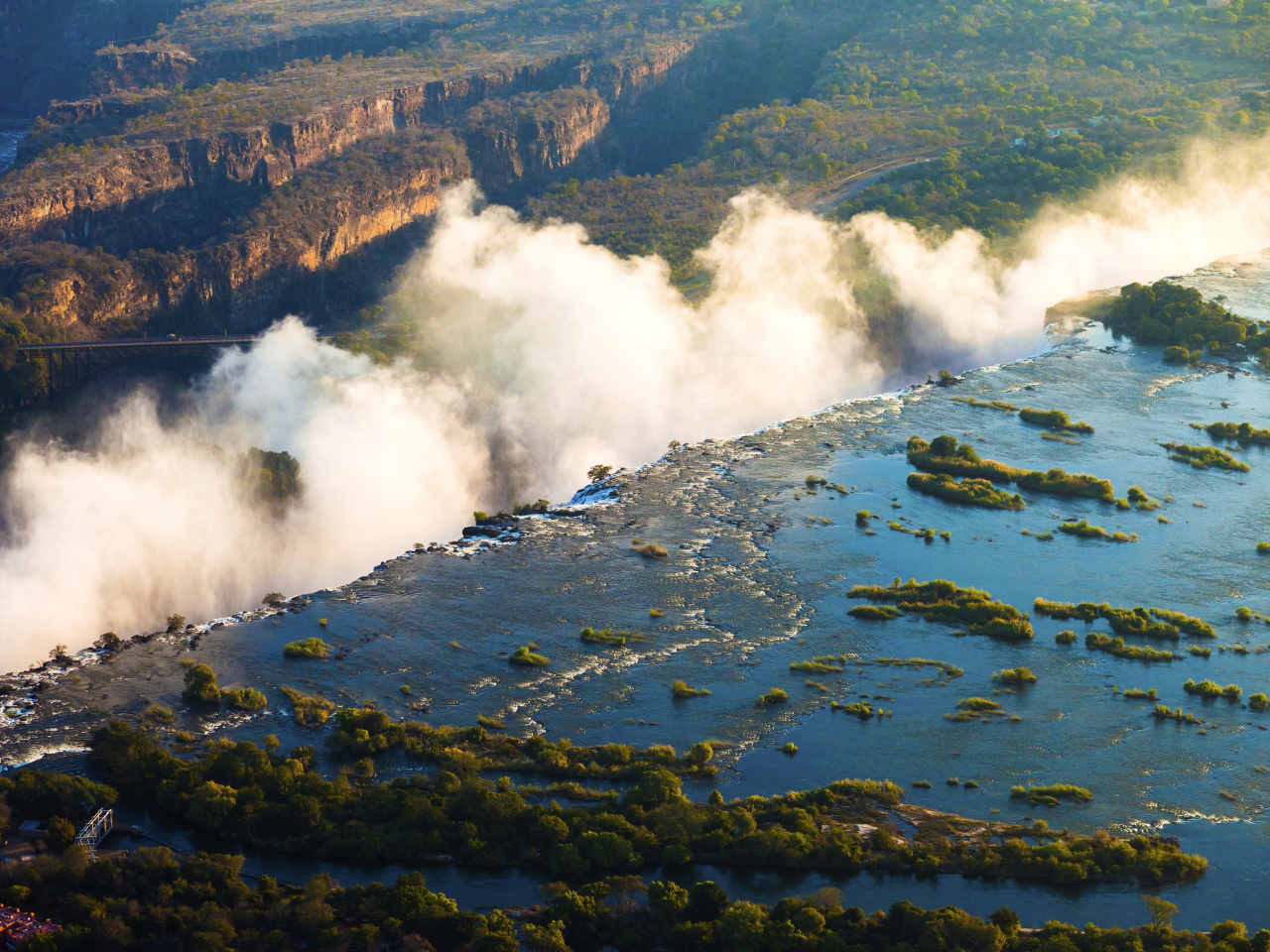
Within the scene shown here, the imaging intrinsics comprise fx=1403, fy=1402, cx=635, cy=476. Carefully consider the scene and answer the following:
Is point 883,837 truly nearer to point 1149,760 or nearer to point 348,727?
point 1149,760

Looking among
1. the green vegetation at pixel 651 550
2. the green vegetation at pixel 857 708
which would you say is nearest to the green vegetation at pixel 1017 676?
the green vegetation at pixel 857 708

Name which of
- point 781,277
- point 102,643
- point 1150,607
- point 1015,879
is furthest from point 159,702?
point 781,277

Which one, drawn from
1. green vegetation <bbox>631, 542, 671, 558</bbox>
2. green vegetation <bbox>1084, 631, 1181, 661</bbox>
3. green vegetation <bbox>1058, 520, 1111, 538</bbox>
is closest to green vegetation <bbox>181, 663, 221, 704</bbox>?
green vegetation <bbox>631, 542, 671, 558</bbox>

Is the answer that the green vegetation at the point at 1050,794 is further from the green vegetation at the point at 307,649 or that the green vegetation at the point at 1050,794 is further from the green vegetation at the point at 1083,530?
the green vegetation at the point at 307,649

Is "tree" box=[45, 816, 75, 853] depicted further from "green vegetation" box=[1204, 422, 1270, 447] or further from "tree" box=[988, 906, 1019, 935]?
Result: "green vegetation" box=[1204, 422, 1270, 447]

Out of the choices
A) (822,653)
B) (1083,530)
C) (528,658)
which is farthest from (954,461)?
(528,658)

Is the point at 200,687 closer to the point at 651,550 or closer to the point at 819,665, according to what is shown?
the point at 651,550

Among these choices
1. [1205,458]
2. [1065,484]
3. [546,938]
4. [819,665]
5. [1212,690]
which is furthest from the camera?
[1205,458]
